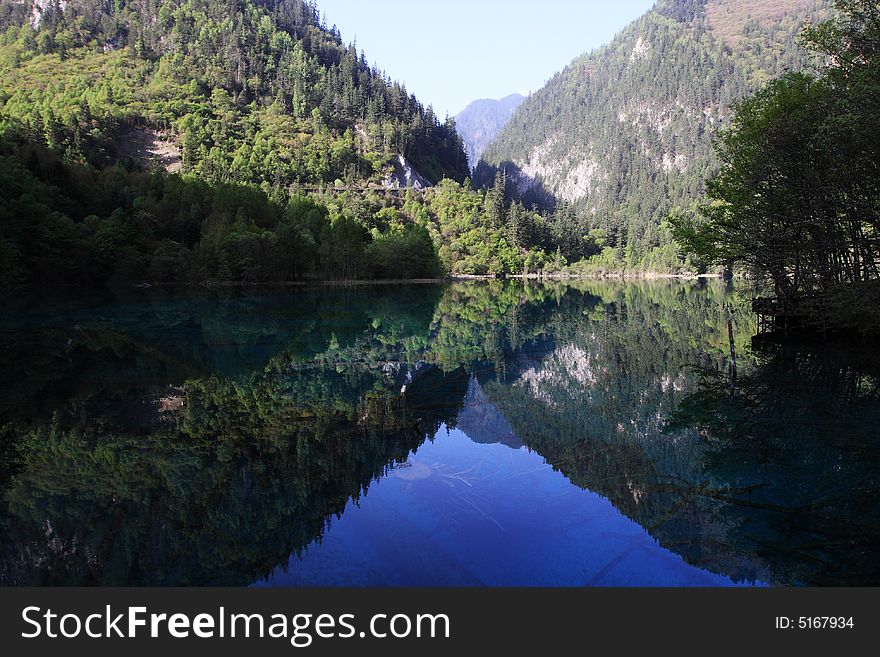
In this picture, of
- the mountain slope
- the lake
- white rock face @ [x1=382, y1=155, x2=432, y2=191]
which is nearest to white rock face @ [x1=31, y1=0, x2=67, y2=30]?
the mountain slope

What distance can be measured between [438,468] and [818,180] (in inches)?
798

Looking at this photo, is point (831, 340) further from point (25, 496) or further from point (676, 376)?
point (25, 496)

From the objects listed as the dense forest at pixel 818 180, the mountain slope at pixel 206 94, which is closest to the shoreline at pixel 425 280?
the mountain slope at pixel 206 94

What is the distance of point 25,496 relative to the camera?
9398mm

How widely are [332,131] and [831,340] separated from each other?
5895 inches

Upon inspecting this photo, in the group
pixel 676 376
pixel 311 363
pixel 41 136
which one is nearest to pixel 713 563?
pixel 676 376

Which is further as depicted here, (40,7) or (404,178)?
(40,7)

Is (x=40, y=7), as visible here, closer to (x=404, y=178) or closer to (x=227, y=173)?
(x=227, y=173)

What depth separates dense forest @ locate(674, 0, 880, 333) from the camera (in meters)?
18.6

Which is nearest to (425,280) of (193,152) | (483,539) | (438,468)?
(193,152)

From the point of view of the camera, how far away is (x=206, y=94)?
15950cm

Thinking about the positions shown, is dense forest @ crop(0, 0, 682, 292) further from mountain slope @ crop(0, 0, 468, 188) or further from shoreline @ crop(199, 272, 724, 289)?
shoreline @ crop(199, 272, 724, 289)

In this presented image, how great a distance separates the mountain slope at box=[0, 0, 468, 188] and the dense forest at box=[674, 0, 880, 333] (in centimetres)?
11274

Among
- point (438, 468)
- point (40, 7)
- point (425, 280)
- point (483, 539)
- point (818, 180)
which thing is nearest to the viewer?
point (483, 539)
